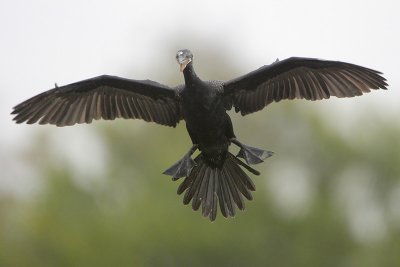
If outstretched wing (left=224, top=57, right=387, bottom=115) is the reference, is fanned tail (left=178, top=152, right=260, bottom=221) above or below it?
below

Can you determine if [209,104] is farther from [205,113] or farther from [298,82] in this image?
[298,82]

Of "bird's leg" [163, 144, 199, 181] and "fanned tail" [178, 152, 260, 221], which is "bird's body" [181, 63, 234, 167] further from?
"fanned tail" [178, 152, 260, 221]

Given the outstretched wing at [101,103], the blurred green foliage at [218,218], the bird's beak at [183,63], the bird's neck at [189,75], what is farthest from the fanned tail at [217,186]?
the blurred green foliage at [218,218]

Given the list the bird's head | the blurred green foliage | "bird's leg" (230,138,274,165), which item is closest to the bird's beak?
the bird's head

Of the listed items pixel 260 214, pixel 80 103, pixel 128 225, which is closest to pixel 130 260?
pixel 128 225

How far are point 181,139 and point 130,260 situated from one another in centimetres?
468

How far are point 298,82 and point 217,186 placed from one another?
147 centimetres

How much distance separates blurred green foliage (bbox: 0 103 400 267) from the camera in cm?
2603

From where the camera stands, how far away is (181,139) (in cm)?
2986

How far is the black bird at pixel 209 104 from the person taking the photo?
13734mm

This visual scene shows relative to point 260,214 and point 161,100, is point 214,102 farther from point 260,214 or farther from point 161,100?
point 260,214

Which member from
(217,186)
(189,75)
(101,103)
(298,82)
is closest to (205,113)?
(189,75)

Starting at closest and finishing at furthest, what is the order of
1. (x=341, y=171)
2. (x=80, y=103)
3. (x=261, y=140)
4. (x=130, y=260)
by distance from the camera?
(x=80, y=103) → (x=130, y=260) → (x=341, y=171) → (x=261, y=140)

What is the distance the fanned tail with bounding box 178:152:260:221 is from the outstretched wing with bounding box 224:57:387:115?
699mm
